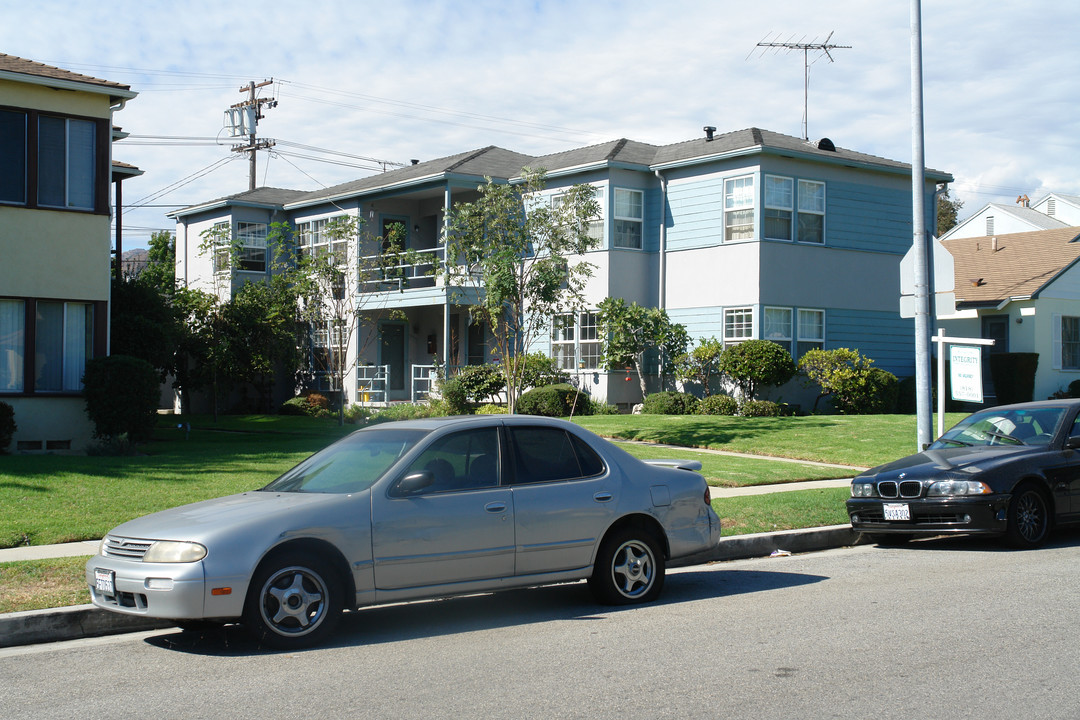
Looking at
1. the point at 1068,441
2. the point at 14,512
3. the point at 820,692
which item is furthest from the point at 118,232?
the point at 820,692

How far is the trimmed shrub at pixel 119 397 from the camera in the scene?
17.6 m

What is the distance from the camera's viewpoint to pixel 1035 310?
28.9 meters

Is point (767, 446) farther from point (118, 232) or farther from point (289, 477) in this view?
point (118, 232)

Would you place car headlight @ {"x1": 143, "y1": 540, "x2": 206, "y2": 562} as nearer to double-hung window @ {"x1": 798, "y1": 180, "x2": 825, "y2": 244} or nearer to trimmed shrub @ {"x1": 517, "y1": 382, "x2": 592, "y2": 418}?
trimmed shrub @ {"x1": 517, "y1": 382, "x2": 592, "y2": 418}

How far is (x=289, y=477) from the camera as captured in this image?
806 cm

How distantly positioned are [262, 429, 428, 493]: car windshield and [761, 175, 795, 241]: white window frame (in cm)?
1893

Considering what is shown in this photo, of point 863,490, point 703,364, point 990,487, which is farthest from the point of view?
point 703,364

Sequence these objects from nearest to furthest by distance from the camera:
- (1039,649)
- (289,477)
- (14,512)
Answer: (1039,649), (289,477), (14,512)

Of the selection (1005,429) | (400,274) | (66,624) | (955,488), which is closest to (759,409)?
(400,274)

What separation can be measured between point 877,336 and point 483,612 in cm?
2181

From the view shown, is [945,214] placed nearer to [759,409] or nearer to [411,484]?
[759,409]

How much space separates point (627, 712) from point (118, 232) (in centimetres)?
2095

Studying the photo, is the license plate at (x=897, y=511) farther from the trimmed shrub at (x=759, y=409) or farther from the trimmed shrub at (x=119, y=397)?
the trimmed shrub at (x=759, y=409)

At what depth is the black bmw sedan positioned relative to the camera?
10430 millimetres
